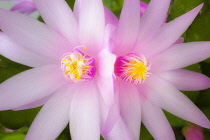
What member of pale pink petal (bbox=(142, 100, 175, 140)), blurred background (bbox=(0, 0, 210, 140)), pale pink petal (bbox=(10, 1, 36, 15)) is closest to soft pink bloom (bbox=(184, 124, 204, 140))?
blurred background (bbox=(0, 0, 210, 140))

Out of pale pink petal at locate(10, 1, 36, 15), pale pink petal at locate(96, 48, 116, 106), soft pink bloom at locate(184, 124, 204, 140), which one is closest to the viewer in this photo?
pale pink petal at locate(96, 48, 116, 106)

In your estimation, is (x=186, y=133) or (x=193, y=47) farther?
(x=186, y=133)

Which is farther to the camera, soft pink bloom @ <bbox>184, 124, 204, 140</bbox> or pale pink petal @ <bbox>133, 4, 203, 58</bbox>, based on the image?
soft pink bloom @ <bbox>184, 124, 204, 140</bbox>

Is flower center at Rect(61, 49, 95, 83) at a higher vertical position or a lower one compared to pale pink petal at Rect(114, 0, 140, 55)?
lower

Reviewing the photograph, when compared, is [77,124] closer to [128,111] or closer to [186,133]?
[128,111]

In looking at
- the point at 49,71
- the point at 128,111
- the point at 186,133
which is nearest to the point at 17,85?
the point at 49,71

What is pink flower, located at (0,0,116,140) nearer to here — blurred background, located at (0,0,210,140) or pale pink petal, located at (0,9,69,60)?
pale pink petal, located at (0,9,69,60)

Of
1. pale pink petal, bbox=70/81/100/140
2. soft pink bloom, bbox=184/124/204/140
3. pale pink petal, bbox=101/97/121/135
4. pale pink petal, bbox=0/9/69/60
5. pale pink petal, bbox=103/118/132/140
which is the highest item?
pale pink petal, bbox=0/9/69/60

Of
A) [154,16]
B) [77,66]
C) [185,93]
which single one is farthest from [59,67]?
[185,93]
